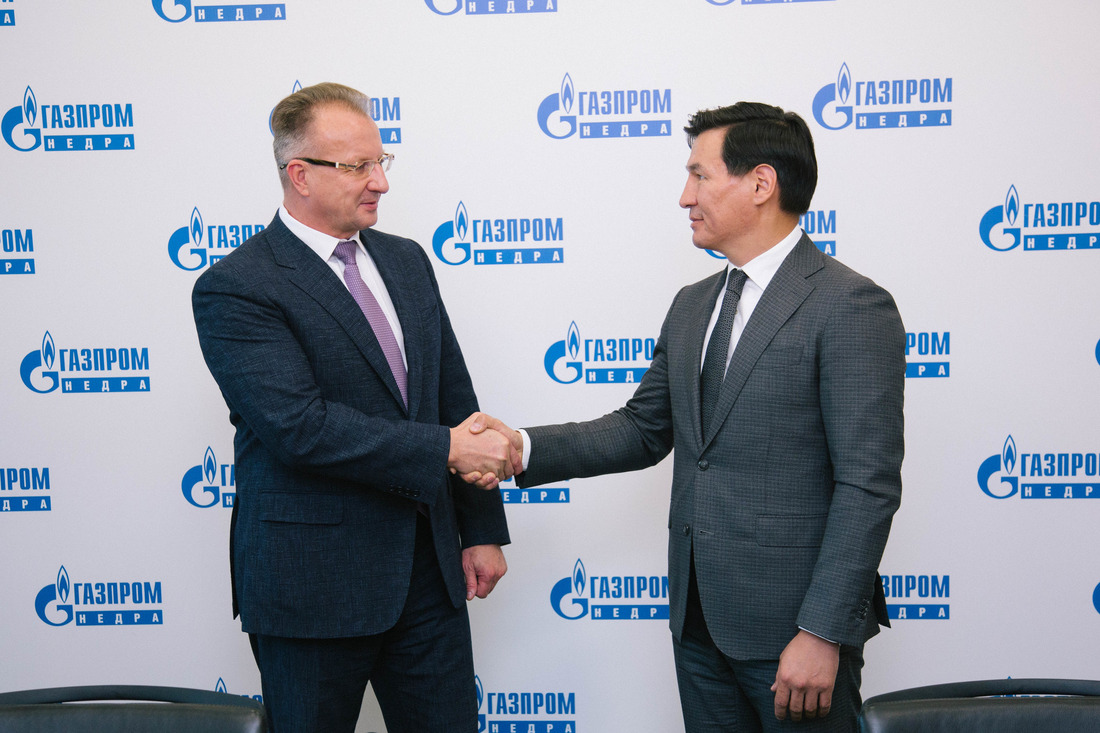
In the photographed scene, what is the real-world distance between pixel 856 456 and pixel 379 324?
42.8 inches

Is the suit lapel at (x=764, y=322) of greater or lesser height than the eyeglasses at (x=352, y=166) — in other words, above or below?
below

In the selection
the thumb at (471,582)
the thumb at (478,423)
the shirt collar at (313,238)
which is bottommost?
the thumb at (471,582)

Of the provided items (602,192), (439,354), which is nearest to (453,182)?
(602,192)

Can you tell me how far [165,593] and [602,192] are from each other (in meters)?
2.08

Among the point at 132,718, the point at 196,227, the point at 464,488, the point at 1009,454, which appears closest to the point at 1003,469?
the point at 1009,454

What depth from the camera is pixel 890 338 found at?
1640 millimetres

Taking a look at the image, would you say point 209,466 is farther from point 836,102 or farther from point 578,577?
point 836,102

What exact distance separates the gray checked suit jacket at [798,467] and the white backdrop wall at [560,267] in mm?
1018

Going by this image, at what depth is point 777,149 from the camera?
178 centimetres

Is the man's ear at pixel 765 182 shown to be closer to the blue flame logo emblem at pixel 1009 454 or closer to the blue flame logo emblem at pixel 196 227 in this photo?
the blue flame logo emblem at pixel 1009 454

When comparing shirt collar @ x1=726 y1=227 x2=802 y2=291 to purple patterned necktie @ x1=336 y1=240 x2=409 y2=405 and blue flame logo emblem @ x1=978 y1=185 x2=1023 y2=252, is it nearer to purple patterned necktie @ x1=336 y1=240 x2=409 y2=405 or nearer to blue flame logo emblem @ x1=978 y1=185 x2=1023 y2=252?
purple patterned necktie @ x1=336 y1=240 x2=409 y2=405

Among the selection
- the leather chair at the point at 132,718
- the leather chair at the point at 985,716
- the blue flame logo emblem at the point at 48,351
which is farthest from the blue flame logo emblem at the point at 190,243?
the leather chair at the point at 985,716

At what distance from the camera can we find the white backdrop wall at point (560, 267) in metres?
2.61

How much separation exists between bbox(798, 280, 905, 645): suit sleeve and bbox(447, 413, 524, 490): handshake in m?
0.76
